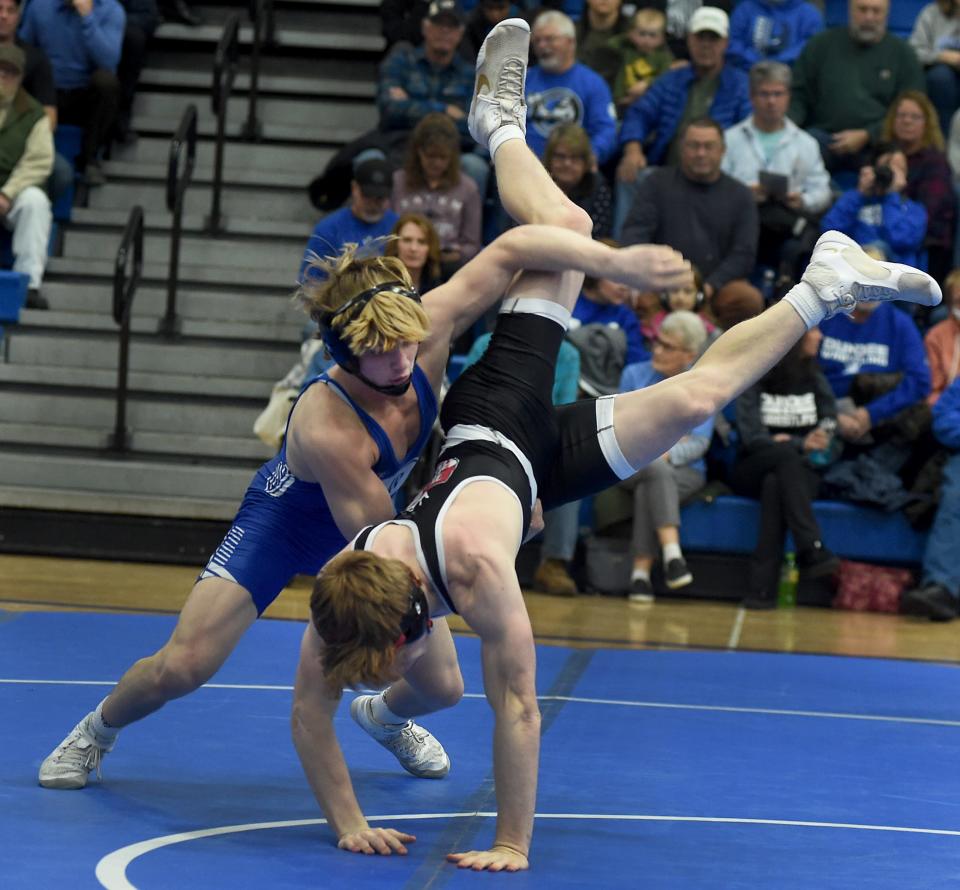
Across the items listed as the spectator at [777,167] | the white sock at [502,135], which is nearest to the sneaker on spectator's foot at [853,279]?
the white sock at [502,135]

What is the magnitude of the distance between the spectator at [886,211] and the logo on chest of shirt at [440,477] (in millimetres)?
4758

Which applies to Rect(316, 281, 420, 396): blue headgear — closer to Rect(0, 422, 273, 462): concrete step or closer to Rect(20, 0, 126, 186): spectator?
Rect(0, 422, 273, 462): concrete step

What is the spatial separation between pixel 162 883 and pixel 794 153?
6.19 m

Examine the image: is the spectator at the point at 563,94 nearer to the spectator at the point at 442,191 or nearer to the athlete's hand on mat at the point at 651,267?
the spectator at the point at 442,191

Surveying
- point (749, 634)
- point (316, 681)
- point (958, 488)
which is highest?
point (316, 681)

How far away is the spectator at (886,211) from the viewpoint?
821cm

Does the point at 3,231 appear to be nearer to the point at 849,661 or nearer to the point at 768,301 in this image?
the point at 768,301

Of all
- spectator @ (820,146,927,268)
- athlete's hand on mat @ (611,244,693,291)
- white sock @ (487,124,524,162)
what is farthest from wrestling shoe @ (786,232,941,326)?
spectator @ (820,146,927,268)

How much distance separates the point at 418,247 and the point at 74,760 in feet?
12.4

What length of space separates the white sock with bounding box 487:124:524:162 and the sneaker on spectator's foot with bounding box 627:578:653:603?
3321mm

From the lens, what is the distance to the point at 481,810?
4.07 metres

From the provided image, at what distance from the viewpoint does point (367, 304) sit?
3.69 metres

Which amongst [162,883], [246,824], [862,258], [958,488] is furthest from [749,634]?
[162,883]

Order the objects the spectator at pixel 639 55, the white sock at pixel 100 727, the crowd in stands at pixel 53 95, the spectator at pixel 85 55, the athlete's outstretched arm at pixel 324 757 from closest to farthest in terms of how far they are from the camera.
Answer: the athlete's outstretched arm at pixel 324 757, the white sock at pixel 100 727, the crowd in stands at pixel 53 95, the spectator at pixel 639 55, the spectator at pixel 85 55
